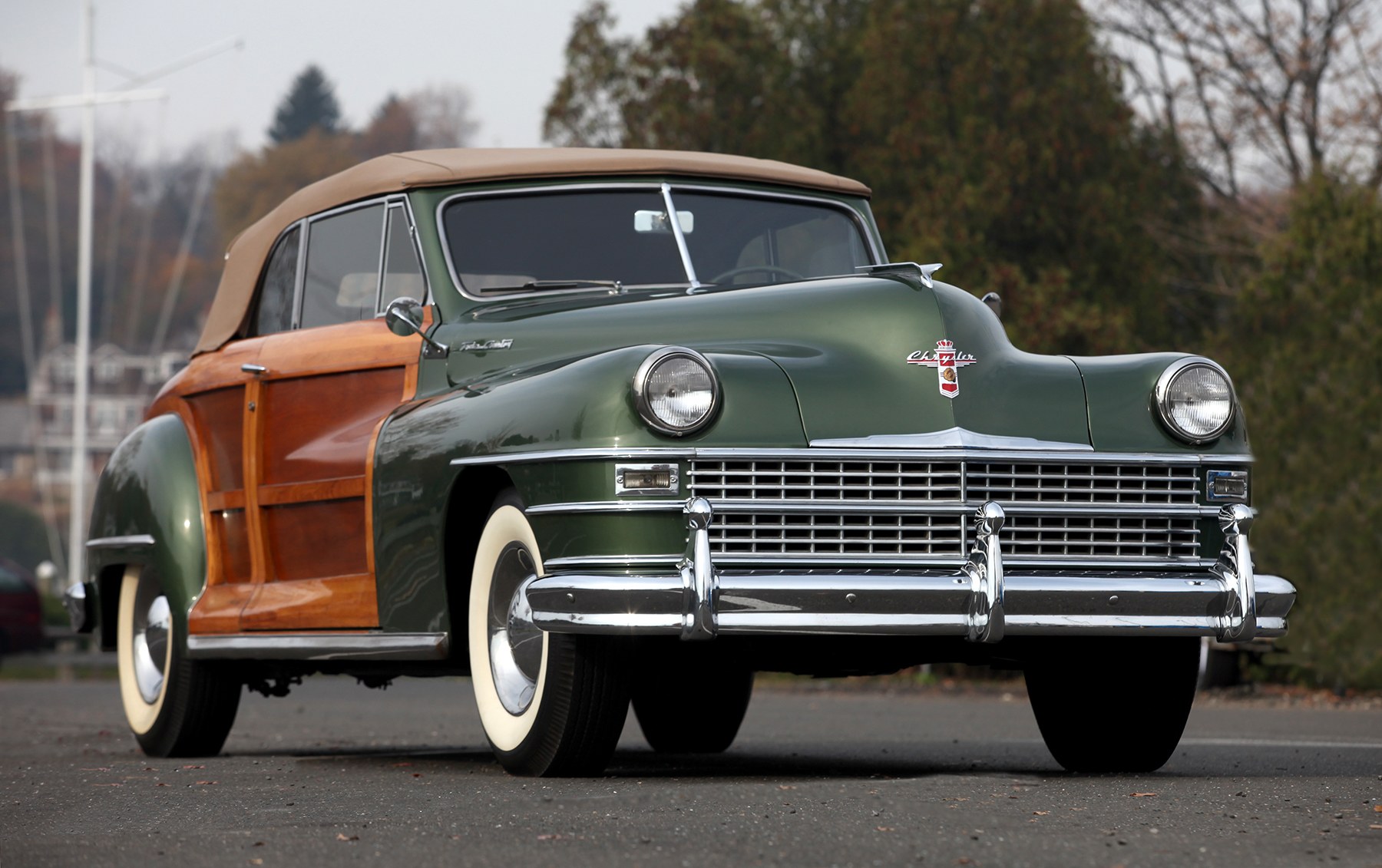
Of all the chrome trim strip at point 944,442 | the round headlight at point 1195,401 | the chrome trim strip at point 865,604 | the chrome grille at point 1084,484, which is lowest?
the chrome trim strip at point 865,604

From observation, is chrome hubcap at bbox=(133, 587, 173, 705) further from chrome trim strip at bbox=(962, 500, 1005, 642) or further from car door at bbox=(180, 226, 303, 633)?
chrome trim strip at bbox=(962, 500, 1005, 642)

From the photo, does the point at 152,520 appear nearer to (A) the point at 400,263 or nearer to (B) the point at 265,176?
(A) the point at 400,263

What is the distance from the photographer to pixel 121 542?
28.8 feet

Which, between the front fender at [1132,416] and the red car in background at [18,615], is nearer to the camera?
the front fender at [1132,416]

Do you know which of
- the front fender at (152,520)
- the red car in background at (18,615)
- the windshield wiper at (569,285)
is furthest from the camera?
the red car in background at (18,615)

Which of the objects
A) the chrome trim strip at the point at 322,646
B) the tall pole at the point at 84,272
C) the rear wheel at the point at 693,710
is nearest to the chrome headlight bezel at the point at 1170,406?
the chrome trim strip at the point at 322,646

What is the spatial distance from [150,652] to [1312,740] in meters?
5.25

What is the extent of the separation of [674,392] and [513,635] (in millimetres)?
1011

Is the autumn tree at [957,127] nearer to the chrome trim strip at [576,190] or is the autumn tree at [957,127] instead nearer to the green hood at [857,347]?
the chrome trim strip at [576,190]

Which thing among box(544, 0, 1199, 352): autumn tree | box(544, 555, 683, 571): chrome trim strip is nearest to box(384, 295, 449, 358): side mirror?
box(544, 555, 683, 571): chrome trim strip

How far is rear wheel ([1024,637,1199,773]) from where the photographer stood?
6.60 meters

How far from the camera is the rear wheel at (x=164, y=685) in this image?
8.34m

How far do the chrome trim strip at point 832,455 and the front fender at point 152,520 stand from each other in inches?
94.5

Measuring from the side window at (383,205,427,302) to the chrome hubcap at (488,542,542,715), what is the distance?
1.58 m
